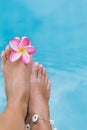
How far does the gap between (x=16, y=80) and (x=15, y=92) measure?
76mm

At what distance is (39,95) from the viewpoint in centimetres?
196

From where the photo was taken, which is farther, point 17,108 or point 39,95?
point 39,95

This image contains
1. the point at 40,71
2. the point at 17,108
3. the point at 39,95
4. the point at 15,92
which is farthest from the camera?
the point at 40,71

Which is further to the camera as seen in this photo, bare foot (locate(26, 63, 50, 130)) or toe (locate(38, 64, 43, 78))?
toe (locate(38, 64, 43, 78))

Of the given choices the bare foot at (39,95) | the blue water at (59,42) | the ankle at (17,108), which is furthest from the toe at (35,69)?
the ankle at (17,108)

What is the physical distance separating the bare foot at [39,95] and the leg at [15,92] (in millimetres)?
62

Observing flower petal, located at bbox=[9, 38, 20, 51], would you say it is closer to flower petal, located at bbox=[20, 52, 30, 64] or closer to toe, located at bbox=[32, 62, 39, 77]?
flower petal, located at bbox=[20, 52, 30, 64]

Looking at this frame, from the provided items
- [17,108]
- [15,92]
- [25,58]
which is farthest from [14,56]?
[17,108]

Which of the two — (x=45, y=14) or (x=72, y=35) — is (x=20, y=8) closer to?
(x=45, y=14)

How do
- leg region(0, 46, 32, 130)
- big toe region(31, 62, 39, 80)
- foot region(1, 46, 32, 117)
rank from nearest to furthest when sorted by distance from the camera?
1. leg region(0, 46, 32, 130)
2. foot region(1, 46, 32, 117)
3. big toe region(31, 62, 39, 80)

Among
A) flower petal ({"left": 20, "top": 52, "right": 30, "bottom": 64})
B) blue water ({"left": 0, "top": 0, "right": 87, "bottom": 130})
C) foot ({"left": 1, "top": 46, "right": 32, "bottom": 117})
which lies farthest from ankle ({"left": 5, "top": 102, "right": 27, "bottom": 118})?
blue water ({"left": 0, "top": 0, "right": 87, "bottom": 130})

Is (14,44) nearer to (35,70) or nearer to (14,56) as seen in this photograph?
(14,56)

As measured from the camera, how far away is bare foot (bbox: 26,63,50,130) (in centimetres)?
186

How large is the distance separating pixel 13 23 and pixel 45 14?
16 cm
